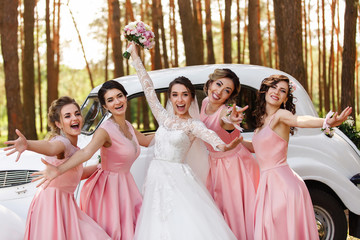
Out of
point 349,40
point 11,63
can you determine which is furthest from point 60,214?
point 349,40

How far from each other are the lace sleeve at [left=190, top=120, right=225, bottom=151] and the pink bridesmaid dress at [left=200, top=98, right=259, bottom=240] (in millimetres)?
313

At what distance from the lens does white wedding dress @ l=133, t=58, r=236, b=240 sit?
3744mm

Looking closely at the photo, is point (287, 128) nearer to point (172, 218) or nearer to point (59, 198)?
point (172, 218)

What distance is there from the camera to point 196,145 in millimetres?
4438

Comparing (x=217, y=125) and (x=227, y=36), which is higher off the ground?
(x=227, y=36)

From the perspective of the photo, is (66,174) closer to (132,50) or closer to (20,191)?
(20,191)

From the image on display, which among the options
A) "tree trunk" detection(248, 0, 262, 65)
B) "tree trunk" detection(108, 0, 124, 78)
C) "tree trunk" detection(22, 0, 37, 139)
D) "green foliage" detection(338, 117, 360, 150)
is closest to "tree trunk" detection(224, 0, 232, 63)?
"tree trunk" detection(248, 0, 262, 65)

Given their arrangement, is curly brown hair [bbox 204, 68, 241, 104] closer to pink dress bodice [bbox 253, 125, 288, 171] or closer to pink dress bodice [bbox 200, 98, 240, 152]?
pink dress bodice [bbox 200, 98, 240, 152]

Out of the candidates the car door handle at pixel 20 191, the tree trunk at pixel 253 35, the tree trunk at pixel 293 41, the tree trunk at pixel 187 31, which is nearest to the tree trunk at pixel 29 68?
the tree trunk at pixel 187 31

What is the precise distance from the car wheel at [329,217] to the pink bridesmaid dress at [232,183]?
940 millimetres

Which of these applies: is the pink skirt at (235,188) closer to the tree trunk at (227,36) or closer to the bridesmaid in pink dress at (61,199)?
the bridesmaid in pink dress at (61,199)

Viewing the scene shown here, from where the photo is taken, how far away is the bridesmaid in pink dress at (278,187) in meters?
4.05

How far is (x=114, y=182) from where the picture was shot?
414 cm

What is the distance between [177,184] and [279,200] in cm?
95
